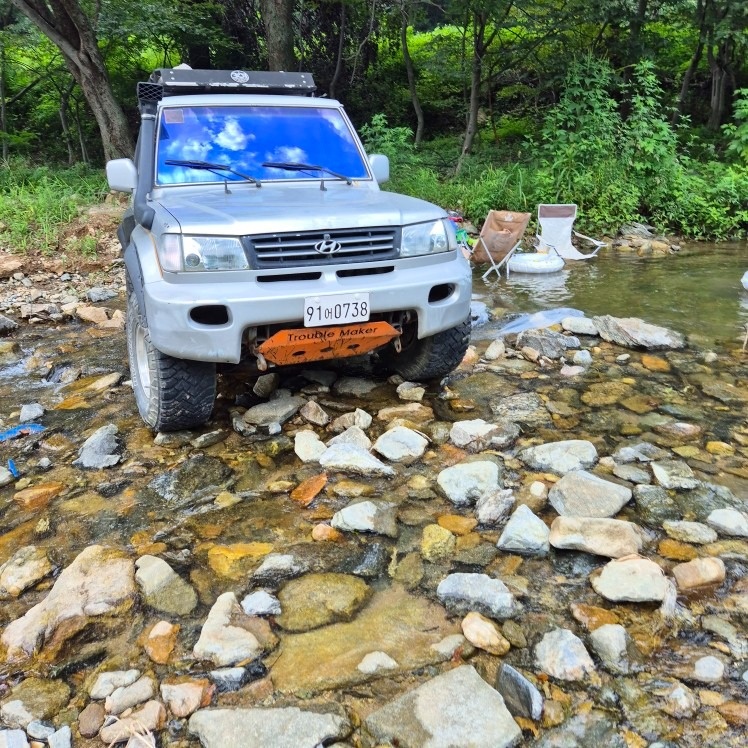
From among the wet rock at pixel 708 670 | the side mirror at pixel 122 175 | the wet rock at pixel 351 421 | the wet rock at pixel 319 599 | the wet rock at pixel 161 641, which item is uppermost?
the side mirror at pixel 122 175

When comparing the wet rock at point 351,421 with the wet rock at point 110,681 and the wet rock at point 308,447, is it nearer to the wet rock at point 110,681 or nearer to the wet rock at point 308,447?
the wet rock at point 308,447

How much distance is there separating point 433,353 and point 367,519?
144 cm

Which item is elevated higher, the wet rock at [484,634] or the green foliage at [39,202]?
the green foliage at [39,202]

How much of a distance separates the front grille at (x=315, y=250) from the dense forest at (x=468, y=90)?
6807 millimetres

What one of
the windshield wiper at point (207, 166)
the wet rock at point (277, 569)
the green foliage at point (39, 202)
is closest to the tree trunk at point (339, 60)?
the green foliage at point (39, 202)

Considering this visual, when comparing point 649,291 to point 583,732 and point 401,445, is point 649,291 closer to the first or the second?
point 401,445

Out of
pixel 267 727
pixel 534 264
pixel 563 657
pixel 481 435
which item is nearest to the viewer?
pixel 267 727

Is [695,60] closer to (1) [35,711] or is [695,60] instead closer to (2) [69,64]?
(2) [69,64]

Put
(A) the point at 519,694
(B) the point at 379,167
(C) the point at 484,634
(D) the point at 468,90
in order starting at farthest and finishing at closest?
(D) the point at 468,90 < (B) the point at 379,167 < (C) the point at 484,634 < (A) the point at 519,694

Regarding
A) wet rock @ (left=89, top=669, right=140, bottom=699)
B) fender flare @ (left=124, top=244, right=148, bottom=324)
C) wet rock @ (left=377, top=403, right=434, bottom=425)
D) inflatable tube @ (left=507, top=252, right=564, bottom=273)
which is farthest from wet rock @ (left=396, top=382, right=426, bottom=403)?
inflatable tube @ (left=507, top=252, right=564, bottom=273)

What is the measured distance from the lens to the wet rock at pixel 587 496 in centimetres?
272

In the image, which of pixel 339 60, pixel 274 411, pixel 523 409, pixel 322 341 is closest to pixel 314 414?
pixel 274 411

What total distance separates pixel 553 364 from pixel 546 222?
13.8ft

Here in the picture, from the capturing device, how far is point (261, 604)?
2229mm
